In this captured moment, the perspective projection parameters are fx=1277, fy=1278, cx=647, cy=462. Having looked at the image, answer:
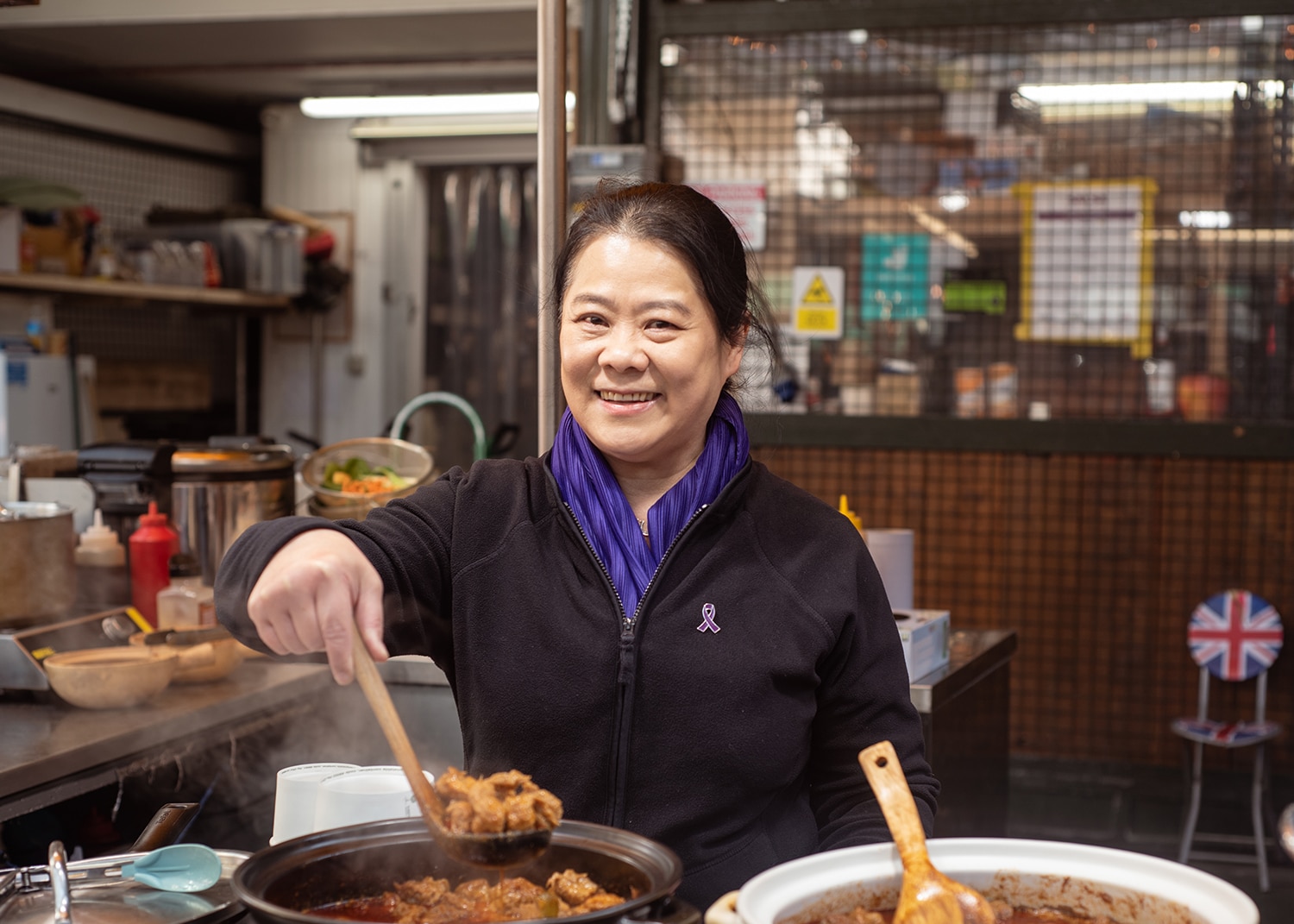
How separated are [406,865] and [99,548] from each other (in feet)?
6.49

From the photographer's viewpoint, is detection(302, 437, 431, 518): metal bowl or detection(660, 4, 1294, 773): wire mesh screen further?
detection(660, 4, 1294, 773): wire mesh screen

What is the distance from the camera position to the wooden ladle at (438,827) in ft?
3.74

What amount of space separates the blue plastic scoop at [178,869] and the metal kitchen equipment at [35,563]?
4.51 ft

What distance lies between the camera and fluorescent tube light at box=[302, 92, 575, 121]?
6.76m

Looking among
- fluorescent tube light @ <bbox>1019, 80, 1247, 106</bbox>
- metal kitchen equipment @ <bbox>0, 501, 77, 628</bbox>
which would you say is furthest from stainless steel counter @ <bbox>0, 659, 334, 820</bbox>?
fluorescent tube light @ <bbox>1019, 80, 1247, 106</bbox>

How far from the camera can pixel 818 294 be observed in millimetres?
3764

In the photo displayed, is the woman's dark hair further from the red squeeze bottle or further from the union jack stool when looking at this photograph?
the union jack stool

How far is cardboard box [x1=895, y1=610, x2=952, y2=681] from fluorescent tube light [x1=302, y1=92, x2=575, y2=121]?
182 inches

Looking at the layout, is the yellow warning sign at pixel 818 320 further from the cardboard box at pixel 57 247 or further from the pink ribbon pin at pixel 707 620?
the cardboard box at pixel 57 247

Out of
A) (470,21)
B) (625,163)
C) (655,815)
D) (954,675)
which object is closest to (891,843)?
(655,815)

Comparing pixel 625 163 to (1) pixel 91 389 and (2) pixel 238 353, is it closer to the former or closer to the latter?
(1) pixel 91 389

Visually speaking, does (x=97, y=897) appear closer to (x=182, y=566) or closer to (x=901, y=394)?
(x=182, y=566)

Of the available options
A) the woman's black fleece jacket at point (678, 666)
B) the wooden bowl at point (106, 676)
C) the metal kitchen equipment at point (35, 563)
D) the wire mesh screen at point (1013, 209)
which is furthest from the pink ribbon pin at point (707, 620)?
the wire mesh screen at point (1013, 209)

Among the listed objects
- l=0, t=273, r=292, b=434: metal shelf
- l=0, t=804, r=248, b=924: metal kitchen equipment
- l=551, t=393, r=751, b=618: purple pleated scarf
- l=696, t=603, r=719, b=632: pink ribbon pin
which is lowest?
l=0, t=804, r=248, b=924: metal kitchen equipment
